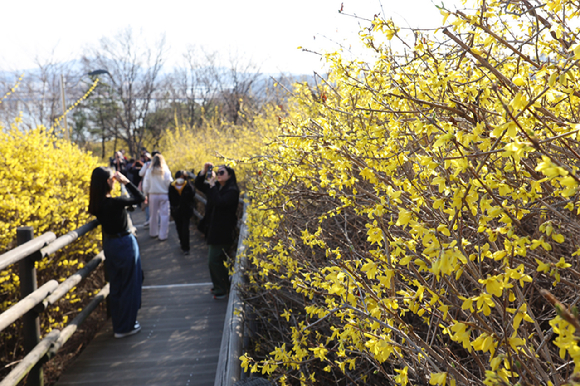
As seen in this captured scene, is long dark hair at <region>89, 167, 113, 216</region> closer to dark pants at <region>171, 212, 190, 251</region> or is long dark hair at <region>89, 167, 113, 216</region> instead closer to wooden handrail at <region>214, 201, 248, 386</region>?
wooden handrail at <region>214, 201, 248, 386</region>

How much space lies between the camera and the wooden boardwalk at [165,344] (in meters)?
3.83

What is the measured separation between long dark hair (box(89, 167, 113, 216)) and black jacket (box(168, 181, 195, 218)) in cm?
316

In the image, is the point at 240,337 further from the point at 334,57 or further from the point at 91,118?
the point at 91,118

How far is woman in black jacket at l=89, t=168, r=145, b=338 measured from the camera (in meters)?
4.48

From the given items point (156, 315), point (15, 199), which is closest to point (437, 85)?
point (15, 199)

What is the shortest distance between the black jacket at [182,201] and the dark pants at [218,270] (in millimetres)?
2141

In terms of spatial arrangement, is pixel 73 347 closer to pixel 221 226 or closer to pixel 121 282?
pixel 121 282

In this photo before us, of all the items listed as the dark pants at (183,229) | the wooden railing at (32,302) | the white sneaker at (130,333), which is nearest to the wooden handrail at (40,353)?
the wooden railing at (32,302)

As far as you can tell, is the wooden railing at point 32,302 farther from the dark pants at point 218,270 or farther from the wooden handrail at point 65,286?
the dark pants at point 218,270

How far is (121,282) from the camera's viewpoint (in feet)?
15.3

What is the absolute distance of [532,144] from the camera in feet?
3.49

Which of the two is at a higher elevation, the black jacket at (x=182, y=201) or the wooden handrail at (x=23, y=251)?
the wooden handrail at (x=23, y=251)

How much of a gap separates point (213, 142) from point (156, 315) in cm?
823

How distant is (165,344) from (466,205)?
3.92 metres
